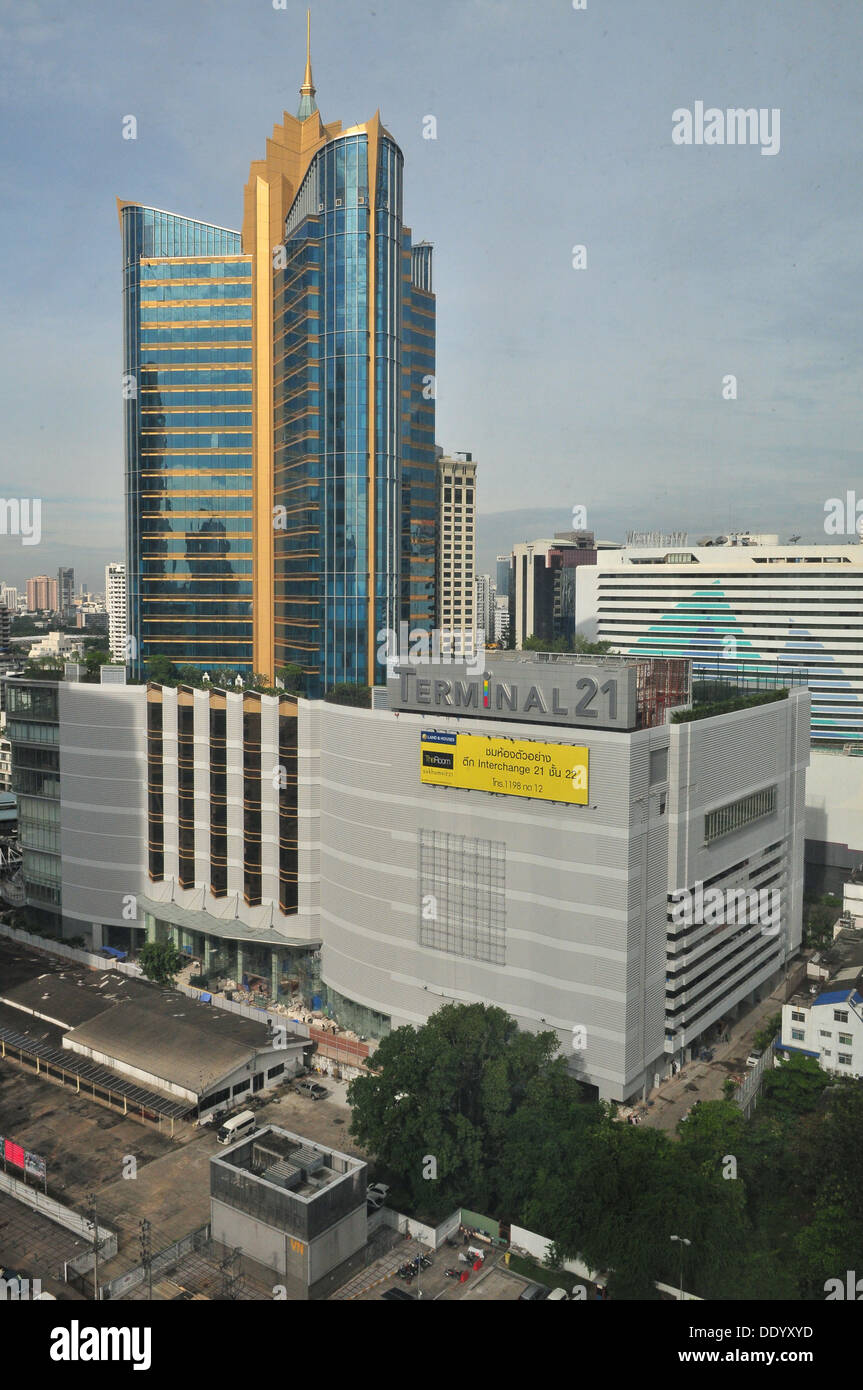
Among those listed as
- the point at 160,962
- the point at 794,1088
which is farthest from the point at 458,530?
the point at 794,1088

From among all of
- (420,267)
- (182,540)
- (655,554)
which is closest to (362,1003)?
(182,540)

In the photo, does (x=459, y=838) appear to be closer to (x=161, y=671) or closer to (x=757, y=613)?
(x=161, y=671)

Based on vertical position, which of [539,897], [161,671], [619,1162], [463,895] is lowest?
[619,1162]

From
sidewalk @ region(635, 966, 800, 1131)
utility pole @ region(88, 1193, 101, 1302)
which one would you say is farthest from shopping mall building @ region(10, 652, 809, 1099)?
utility pole @ region(88, 1193, 101, 1302)

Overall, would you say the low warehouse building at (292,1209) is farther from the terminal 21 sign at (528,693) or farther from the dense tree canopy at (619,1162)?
the terminal 21 sign at (528,693)

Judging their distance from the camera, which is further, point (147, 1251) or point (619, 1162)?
point (147, 1251)

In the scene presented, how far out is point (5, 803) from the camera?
257 ft

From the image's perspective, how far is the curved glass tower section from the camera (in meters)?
63.3

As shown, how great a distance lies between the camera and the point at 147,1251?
2655 centimetres

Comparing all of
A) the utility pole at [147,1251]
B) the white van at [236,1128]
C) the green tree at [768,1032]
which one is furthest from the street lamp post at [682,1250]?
the white van at [236,1128]

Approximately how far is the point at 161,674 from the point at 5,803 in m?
32.3

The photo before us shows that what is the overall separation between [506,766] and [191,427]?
4050 cm

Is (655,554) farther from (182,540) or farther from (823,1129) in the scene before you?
(823,1129)

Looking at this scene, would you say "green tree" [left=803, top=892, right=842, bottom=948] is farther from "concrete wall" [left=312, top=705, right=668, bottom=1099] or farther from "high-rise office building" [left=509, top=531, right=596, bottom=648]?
"high-rise office building" [left=509, top=531, right=596, bottom=648]
